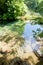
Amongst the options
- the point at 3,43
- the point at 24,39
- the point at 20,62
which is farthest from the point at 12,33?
the point at 20,62

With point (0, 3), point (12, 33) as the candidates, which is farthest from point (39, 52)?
point (0, 3)

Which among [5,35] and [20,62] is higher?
[20,62]

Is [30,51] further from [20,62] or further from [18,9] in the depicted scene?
[18,9]

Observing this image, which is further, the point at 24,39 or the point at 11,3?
the point at 11,3

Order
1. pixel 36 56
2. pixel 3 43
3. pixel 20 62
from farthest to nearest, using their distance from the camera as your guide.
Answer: pixel 3 43, pixel 36 56, pixel 20 62

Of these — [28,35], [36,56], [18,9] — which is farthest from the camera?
[18,9]

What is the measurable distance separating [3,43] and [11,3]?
15.7m

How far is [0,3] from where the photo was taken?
33.9 m

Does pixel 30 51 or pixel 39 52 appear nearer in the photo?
pixel 39 52

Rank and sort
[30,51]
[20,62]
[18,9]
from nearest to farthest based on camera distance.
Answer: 1. [20,62]
2. [30,51]
3. [18,9]

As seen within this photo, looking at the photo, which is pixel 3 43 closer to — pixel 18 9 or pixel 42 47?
pixel 42 47

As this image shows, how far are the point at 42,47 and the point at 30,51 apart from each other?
1.39 metres

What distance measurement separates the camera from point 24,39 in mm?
20609

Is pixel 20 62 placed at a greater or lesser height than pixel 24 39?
greater
